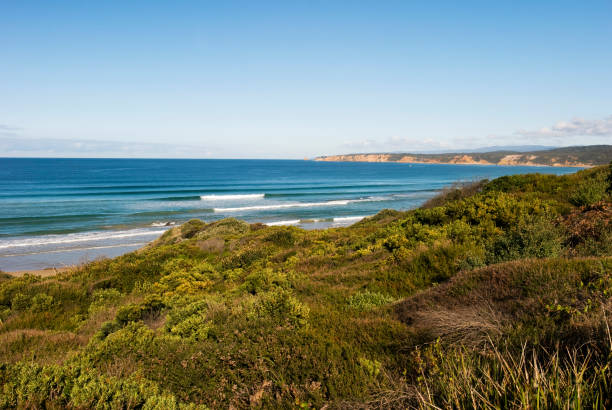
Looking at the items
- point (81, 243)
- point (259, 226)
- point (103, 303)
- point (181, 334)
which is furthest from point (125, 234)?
point (181, 334)

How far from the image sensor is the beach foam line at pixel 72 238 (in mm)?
25438

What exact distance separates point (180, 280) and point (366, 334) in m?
6.49

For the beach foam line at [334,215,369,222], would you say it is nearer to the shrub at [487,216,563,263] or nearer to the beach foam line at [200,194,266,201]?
the beach foam line at [200,194,266,201]

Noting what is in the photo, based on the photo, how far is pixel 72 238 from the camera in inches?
1071

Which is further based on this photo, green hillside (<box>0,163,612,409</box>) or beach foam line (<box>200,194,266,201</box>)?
beach foam line (<box>200,194,266,201</box>)

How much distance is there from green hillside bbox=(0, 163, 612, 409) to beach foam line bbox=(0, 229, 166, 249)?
1921 centimetres

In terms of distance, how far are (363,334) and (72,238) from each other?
100 ft

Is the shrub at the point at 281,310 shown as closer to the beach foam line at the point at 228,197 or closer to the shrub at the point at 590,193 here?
the shrub at the point at 590,193

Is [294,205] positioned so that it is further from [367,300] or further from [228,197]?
[367,300]

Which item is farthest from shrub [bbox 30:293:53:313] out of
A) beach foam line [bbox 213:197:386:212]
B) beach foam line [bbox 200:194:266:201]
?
beach foam line [bbox 200:194:266:201]

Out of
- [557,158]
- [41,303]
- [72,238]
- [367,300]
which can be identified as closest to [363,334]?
[367,300]

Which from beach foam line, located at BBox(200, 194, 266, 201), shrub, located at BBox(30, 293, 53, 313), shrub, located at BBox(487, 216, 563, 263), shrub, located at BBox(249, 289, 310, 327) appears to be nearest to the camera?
shrub, located at BBox(249, 289, 310, 327)

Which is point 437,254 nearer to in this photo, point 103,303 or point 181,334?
point 181,334

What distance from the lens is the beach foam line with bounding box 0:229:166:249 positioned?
25.4m
